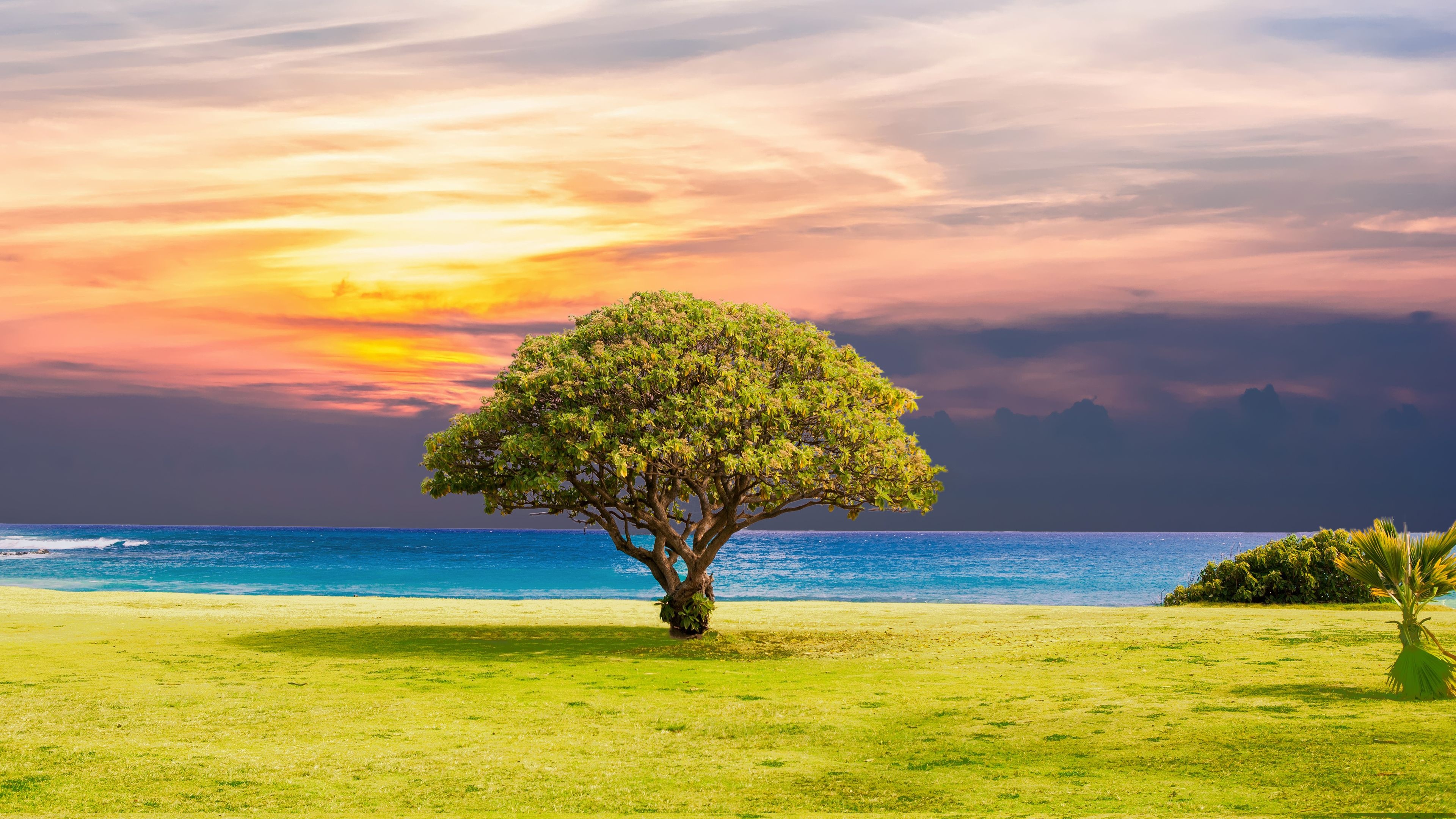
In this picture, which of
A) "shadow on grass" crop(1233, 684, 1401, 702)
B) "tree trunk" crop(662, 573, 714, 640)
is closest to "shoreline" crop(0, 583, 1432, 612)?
"tree trunk" crop(662, 573, 714, 640)

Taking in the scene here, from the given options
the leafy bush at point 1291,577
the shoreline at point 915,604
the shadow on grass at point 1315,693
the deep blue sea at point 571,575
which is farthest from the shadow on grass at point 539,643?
the deep blue sea at point 571,575

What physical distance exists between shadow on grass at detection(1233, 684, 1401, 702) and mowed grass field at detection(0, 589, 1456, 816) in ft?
0.36

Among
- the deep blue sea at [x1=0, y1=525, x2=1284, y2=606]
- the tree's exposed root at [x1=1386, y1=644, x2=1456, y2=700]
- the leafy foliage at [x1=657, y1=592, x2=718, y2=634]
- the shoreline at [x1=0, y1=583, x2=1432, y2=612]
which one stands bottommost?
the deep blue sea at [x1=0, y1=525, x2=1284, y2=606]

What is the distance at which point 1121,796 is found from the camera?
1466cm

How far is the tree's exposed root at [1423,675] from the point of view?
20.1 meters

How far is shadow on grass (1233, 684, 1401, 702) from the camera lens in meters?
20.9

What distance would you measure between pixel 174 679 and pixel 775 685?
14191 millimetres

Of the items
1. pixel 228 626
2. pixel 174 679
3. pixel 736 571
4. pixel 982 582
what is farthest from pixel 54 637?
pixel 736 571

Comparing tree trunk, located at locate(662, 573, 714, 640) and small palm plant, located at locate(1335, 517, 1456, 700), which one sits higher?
small palm plant, located at locate(1335, 517, 1456, 700)

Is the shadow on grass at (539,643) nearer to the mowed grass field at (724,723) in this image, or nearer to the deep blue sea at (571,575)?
the mowed grass field at (724,723)

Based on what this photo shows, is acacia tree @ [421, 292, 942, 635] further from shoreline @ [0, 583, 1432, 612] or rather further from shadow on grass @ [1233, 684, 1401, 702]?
shoreline @ [0, 583, 1432, 612]

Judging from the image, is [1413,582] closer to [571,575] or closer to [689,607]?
[689,607]

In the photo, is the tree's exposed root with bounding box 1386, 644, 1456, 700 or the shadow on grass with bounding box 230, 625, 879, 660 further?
the shadow on grass with bounding box 230, 625, 879, 660

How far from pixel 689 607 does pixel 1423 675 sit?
64.5ft
